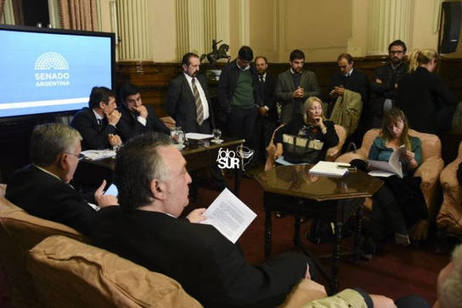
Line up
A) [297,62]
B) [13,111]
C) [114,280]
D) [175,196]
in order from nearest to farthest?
[114,280], [175,196], [13,111], [297,62]

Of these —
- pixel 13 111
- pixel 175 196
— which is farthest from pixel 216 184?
pixel 175 196

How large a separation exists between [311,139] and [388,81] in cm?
161

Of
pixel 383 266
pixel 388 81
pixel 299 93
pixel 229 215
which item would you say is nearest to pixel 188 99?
pixel 299 93

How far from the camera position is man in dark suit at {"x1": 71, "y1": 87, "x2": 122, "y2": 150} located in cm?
354

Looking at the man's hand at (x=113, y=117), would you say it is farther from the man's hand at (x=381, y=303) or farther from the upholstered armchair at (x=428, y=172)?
the man's hand at (x=381, y=303)

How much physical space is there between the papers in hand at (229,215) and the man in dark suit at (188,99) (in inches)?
120

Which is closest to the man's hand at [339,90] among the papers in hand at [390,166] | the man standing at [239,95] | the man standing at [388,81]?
the man standing at [388,81]

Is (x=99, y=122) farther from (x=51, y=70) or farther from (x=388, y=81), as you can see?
(x=388, y=81)

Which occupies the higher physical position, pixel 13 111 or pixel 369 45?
pixel 369 45

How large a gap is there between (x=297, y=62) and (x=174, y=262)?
460 cm

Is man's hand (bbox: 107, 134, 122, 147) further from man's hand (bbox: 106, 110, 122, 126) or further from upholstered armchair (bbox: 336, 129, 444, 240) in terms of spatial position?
upholstered armchair (bbox: 336, 129, 444, 240)

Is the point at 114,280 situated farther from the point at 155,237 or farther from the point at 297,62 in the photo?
the point at 297,62

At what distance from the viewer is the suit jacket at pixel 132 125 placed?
379 centimetres

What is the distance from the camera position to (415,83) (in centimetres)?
407
